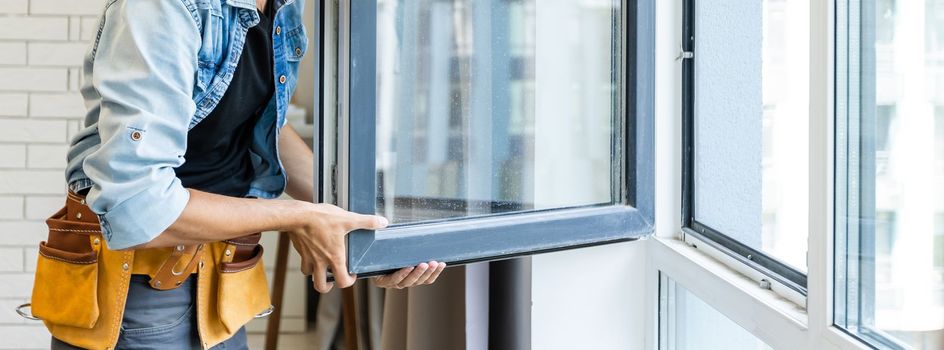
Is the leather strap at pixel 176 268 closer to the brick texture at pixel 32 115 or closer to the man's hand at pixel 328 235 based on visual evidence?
the man's hand at pixel 328 235

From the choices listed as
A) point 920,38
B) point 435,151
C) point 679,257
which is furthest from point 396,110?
point 920,38

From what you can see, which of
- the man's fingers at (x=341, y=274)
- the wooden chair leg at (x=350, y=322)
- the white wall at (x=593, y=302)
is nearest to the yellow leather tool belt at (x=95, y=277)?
the man's fingers at (x=341, y=274)

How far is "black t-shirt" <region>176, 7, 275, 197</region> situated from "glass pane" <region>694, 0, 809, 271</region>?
2.22ft

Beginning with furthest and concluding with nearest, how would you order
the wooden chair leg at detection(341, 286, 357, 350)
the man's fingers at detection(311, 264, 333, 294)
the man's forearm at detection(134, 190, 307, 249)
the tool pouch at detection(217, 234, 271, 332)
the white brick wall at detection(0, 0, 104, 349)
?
the wooden chair leg at detection(341, 286, 357, 350), the white brick wall at detection(0, 0, 104, 349), the tool pouch at detection(217, 234, 271, 332), the man's fingers at detection(311, 264, 333, 294), the man's forearm at detection(134, 190, 307, 249)

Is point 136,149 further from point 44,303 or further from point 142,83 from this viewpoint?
point 44,303

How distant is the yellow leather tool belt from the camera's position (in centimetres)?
124

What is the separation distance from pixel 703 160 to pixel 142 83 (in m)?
0.86

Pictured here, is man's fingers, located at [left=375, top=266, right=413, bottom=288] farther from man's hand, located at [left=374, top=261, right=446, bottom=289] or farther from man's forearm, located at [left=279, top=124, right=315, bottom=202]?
man's forearm, located at [left=279, top=124, right=315, bottom=202]

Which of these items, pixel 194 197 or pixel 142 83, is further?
pixel 194 197

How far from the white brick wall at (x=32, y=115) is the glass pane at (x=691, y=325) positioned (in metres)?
1.93

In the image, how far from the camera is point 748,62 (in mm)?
1313

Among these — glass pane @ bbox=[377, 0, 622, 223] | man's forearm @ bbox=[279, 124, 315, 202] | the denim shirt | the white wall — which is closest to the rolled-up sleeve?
the denim shirt

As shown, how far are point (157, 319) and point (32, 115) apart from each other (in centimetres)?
165

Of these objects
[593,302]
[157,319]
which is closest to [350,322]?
[593,302]
